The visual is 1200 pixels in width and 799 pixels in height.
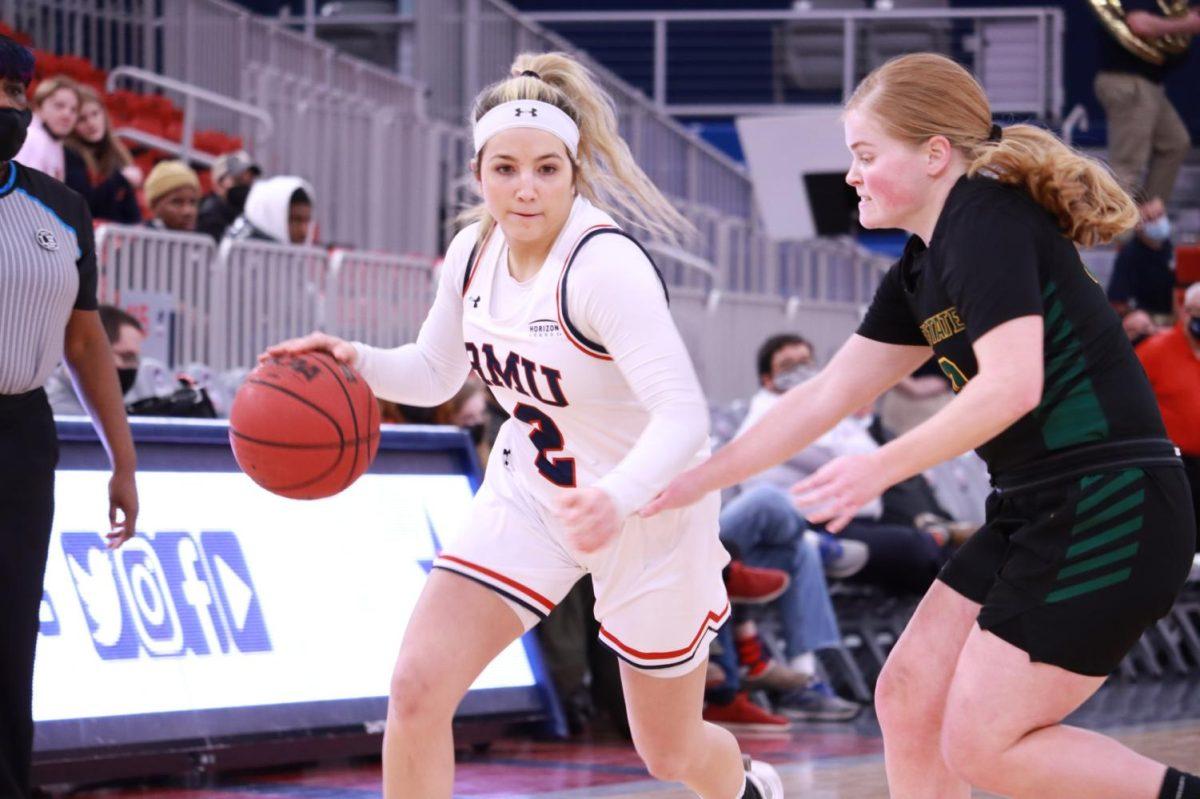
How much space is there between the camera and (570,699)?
7449 mm

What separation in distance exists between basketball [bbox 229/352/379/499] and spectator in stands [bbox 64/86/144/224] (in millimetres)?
6347

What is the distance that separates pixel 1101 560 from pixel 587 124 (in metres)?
1.65

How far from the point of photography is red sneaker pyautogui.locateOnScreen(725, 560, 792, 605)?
7.78 m

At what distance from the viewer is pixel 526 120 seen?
4.11m

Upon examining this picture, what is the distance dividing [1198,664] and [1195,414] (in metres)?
2.00

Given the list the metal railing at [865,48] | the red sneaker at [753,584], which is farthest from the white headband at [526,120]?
the metal railing at [865,48]

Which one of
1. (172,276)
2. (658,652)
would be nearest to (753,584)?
(172,276)

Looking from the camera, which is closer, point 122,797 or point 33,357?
point 33,357

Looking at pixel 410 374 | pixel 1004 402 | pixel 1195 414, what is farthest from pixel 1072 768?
pixel 1195 414

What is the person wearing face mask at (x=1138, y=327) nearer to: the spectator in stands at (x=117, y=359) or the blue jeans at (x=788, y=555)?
the blue jeans at (x=788, y=555)

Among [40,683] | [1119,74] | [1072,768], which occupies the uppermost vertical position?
[1119,74]

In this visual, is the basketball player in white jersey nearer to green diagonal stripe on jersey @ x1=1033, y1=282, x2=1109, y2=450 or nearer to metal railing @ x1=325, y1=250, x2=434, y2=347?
green diagonal stripe on jersey @ x1=1033, y1=282, x2=1109, y2=450

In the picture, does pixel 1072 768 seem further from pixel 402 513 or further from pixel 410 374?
pixel 402 513

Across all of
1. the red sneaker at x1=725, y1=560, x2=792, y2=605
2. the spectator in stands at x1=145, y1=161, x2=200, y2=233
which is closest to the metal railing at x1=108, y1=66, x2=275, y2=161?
the spectator in stands at x1=145, y1=161, x2=200, y2=233
